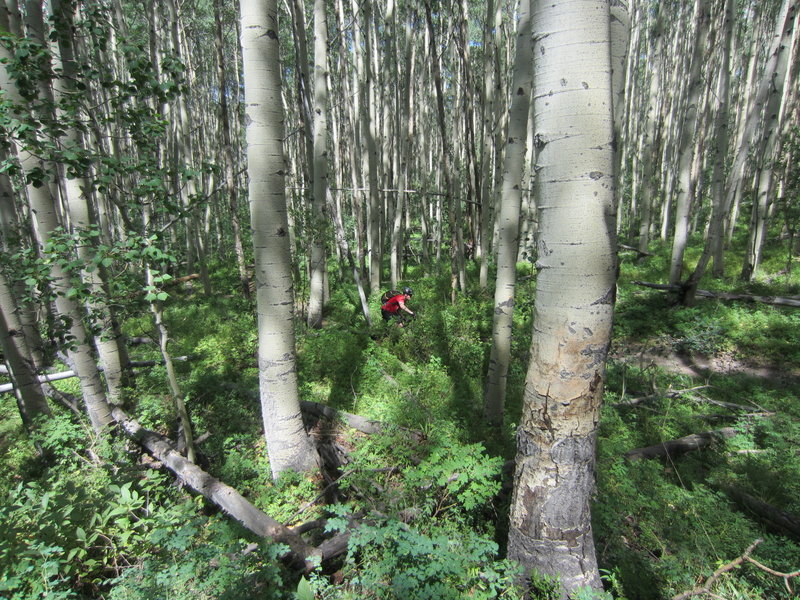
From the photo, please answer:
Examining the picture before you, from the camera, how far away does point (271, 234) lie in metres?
3.28

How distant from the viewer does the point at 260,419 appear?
16.1 feet

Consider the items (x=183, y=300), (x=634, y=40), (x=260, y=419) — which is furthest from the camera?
(x=634, y=40)

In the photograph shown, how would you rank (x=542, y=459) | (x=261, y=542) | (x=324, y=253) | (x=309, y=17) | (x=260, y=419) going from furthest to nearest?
(x=309, y=17) < (x=324, y=253) < (x=260, y=419) < (x=261, y=542) < (x=542, y=459)

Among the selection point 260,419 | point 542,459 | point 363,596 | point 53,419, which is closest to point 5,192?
point 53,419

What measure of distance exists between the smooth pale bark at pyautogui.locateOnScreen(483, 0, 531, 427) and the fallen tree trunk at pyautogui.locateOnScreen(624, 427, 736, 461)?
1.43 metres

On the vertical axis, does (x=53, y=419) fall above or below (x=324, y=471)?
above

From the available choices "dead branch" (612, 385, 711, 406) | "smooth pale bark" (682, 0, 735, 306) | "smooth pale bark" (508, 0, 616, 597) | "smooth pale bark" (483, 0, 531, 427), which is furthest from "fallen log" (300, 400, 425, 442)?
"smooth pale bark" (682, 0, 735, 306)

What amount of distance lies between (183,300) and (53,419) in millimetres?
7397

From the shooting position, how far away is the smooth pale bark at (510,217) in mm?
3871

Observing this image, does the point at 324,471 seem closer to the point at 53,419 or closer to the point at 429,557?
the point at 429,557

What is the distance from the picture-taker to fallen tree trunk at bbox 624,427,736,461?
4014mm

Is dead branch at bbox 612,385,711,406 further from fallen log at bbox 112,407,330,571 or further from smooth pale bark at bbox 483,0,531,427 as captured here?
fallen log at bbox 112,407,330,571

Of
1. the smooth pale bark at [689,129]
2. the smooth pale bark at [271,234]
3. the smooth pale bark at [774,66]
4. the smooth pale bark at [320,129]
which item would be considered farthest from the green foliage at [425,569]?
the smooth pale bark at [774,66]

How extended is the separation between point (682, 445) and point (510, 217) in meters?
3.12
